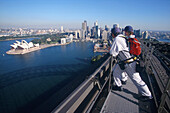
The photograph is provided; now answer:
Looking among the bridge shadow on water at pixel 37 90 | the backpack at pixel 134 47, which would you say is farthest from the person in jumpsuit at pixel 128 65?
the bridge shadow on water at pixel 37 90

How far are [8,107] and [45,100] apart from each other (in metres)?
2.73

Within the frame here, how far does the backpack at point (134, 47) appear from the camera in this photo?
114 centimetres

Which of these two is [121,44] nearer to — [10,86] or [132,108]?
[132,108]

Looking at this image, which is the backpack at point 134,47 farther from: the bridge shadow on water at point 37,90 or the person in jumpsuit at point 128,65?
the bridge shadow on water at point 37,90

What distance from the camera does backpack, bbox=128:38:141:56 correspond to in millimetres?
1140

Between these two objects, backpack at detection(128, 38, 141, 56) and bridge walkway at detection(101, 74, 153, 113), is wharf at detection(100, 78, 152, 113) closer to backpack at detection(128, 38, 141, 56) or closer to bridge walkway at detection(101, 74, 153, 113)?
bridge walkway at detection(101, 74, 153, 113)

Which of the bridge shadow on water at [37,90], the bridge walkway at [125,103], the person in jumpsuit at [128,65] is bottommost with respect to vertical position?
the bridge shadow on water at [37,90]

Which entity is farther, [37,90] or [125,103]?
[37,90]

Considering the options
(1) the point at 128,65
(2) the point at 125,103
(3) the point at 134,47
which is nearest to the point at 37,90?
(2) the point at 125,103

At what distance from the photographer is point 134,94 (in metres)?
1.30

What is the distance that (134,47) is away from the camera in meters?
1.15

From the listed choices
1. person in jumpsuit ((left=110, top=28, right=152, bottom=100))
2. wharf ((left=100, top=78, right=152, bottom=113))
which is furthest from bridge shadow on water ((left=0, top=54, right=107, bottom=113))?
person in jumpsuit ((left=110, top=28, right=152, bottom=100))

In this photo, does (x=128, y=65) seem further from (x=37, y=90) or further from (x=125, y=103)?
(x=37, y=90)

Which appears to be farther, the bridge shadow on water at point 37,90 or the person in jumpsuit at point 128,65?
the bridge shadow on water at point 37,90
